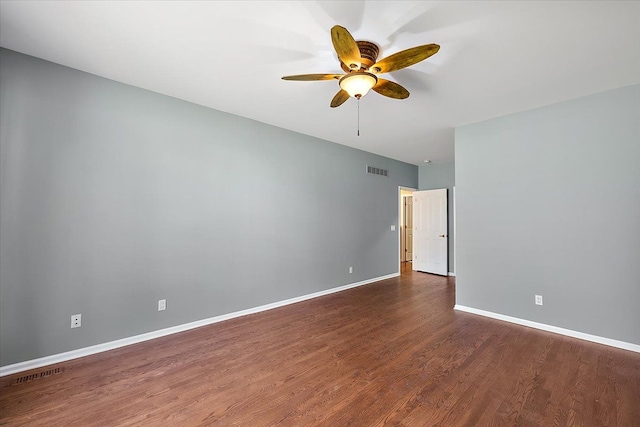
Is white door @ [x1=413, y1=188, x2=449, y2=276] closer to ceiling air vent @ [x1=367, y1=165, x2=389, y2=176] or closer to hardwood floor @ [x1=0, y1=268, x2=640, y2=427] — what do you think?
ceiling air vent @ [x1=367, y1=165, x2=389, y2=176]

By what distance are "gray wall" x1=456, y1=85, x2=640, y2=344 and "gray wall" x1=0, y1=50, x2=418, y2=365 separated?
8.22 ft

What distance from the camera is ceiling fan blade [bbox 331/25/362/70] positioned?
1.67m

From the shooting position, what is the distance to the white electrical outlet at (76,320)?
8.45 ft

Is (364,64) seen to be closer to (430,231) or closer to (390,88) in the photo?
(390,88)

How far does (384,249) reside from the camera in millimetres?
5941

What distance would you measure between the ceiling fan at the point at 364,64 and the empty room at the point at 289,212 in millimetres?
21

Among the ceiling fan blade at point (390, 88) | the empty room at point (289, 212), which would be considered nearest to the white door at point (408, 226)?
the empty room at point (289, 212)

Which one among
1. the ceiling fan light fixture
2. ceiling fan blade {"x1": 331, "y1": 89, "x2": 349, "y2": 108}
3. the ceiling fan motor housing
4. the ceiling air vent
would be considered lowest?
the ceiling air vent

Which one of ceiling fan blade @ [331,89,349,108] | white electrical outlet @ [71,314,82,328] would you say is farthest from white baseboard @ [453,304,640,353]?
white electrical outlet @ [71,314,82,328]

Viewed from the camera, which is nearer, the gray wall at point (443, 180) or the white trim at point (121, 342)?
the white trim at point (121, 342)

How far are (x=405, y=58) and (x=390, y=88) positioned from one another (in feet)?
1.42

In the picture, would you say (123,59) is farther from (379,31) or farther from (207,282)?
(207,282)

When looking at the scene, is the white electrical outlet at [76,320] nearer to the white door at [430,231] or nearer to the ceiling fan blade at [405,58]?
the ceiling fan blade at [405,58]

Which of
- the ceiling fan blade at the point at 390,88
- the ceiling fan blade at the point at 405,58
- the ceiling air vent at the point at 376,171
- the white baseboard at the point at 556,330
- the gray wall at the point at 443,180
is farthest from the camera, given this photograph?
the gray wall at the point at 443,180
